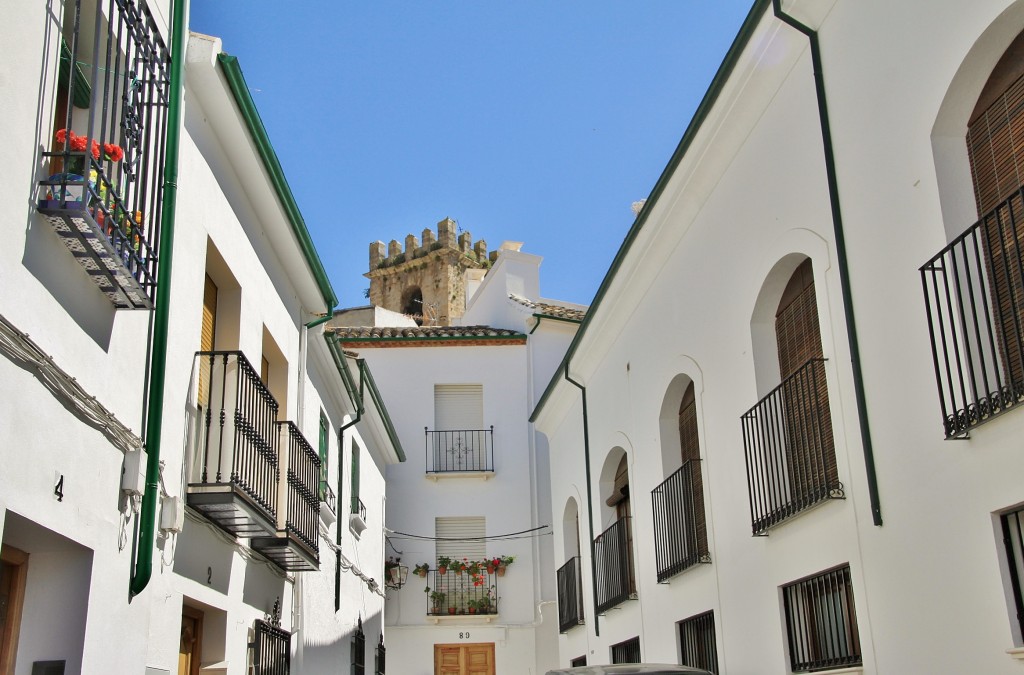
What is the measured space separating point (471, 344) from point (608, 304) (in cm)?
981

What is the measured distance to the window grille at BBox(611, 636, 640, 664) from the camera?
42.9ft

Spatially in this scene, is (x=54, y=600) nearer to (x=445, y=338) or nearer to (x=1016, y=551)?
(x=1016, y=551)

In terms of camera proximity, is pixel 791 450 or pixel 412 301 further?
pixel 412 301

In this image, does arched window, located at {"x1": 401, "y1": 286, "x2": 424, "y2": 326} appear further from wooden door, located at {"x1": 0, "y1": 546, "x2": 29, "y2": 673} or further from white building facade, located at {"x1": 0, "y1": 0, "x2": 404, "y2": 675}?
wooden door, located at {"x1": 0, "y1": 546, "x2": 29, "y2": 673}

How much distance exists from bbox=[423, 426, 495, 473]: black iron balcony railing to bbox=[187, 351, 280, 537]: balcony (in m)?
13.2

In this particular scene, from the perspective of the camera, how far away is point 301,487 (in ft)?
32.8

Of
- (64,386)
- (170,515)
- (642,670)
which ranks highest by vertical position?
(64,386)

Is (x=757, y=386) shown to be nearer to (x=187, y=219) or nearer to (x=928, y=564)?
(x=928, y=564)

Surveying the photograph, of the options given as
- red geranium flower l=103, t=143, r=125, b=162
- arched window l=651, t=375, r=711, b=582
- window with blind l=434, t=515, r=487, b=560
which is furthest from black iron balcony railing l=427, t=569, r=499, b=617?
red geranium flower l=103, t=143, r=125, b=162

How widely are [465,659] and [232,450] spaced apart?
1399 cm

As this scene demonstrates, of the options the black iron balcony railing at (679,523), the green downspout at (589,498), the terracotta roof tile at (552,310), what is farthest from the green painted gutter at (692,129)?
the terracotta roof tile at (552,310)

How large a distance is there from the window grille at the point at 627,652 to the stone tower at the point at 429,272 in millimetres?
36524

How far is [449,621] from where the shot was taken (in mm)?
20844

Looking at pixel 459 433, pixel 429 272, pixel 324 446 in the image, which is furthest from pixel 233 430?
pixel 429 272
